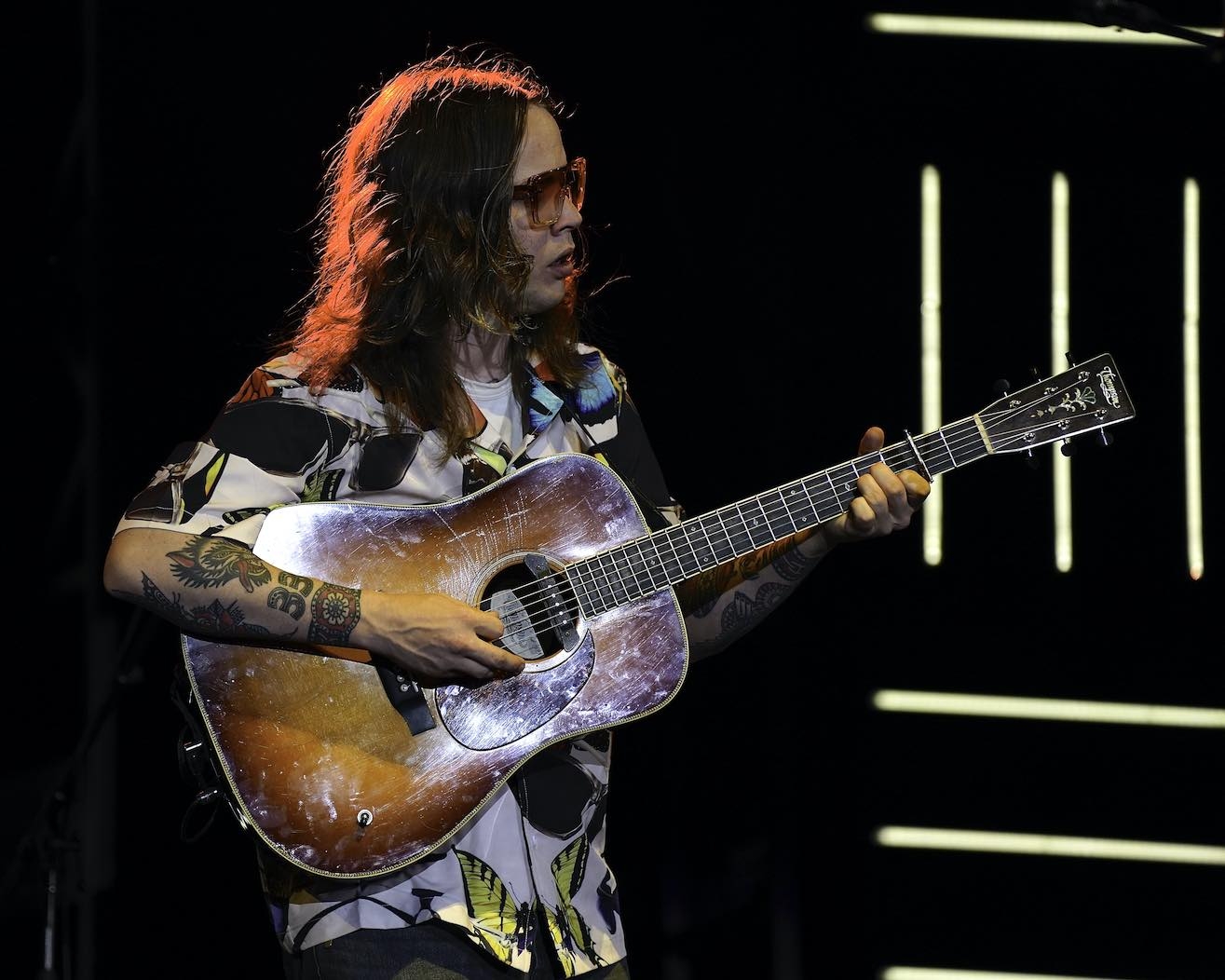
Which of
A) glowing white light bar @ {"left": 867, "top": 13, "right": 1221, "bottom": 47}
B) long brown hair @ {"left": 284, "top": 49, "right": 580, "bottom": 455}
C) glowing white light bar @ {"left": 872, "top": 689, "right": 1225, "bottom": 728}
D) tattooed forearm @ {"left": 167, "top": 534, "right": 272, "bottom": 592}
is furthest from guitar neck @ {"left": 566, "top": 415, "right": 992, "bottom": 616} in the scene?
glowing white light bar @ {"left": 867, "top": 13, "right": 1221, "bottom": 47}

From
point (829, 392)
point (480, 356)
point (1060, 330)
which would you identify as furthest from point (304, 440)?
point (1060, 330)

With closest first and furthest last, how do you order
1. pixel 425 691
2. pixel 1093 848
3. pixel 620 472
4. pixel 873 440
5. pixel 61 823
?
pixel 425 691, pixel 873 440, pixel 620 472, pixel 61 823, pixel 1093 848

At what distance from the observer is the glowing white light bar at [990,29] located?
4480 millimetres

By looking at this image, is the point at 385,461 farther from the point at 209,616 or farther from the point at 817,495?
the point at 817,495

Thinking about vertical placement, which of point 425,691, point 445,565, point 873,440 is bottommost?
point 425,691

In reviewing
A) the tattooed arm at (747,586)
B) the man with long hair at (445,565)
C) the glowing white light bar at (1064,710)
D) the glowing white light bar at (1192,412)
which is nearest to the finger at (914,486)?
the man with long hair at (445,565)

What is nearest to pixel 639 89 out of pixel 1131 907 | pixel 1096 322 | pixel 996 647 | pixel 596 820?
pixel 1096 322

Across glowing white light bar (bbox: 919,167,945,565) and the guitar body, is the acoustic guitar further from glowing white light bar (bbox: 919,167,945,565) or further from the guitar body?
glowing white light bar (bbox: 919,167,945,565)

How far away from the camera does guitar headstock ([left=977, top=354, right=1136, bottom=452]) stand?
8.98 ft

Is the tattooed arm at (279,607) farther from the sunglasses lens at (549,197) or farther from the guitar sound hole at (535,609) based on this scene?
the sunglasses lens at (549,197)

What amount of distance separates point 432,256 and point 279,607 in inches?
32.5

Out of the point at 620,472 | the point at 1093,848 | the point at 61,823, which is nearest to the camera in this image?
the point at 620,472

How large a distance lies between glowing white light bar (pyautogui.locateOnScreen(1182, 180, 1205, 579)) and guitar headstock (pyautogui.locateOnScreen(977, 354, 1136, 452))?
1885mm

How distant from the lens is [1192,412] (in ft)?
14.6
